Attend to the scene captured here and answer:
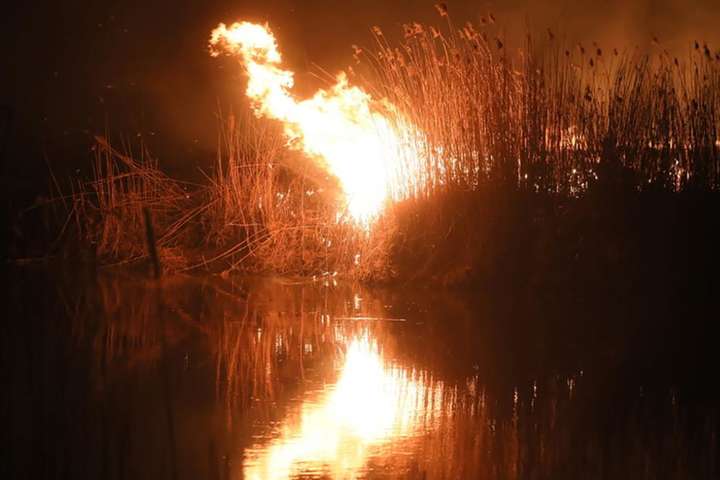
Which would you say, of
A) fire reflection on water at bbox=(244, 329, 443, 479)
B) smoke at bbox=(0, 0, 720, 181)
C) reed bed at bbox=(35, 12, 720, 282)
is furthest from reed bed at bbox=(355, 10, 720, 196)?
smoke at bbox=(0, 0, 720, 181)

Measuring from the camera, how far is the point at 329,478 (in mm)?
3793

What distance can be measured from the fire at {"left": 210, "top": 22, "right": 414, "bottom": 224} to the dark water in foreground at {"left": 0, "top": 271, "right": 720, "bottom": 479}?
2056mm

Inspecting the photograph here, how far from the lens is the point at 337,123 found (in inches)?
435

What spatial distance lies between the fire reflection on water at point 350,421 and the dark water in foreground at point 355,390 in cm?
1

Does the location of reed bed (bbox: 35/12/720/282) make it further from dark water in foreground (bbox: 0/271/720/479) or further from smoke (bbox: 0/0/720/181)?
smoke (bbox: 0/0/720/181)

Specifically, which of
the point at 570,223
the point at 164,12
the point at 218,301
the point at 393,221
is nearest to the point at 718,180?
the point at 570,223

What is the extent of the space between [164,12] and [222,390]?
A: 417 inches

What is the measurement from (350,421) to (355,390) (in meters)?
0.62

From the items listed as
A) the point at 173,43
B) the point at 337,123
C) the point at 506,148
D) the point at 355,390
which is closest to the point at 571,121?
the point at 506,148

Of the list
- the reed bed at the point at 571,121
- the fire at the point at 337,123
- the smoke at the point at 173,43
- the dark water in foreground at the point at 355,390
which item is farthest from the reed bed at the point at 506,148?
the smoke at the point at 173,43

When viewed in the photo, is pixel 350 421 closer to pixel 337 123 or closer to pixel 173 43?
pixel 337 123

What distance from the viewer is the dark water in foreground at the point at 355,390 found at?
4066mm

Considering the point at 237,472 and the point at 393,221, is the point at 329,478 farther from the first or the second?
the point at 393,221

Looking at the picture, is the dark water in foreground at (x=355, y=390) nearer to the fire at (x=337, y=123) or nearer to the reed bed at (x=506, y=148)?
the reed bed at (x=506, y=148)
